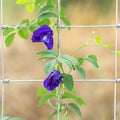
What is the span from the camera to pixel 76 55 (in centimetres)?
174

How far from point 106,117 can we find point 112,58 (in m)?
0.24

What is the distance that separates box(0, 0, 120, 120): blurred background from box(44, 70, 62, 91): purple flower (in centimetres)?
76

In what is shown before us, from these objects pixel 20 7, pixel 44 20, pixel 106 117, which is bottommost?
pixel 106 117

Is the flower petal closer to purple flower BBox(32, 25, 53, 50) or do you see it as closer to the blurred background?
purple flower BBox(32, 25, 53, 50)

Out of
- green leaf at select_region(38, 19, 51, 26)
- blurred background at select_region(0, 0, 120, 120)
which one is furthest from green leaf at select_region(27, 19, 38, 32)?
blurred background at select_region(0, 0, 120, 120)

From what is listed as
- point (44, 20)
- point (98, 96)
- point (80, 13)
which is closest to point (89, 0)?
point (80, 13)

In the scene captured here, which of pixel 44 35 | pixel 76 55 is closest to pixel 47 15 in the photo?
pixel 44 35

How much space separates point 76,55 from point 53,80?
32.7 inches

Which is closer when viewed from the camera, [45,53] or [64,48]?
[45,53]

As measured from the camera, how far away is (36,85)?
5.72 ft

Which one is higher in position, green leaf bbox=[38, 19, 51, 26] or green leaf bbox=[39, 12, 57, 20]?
green leaf bbox=[39, 12, 57, 20]

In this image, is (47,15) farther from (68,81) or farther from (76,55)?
(76,55)

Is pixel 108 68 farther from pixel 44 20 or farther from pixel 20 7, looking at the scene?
pixel 44 20

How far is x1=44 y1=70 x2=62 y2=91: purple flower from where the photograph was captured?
0.91 meters
